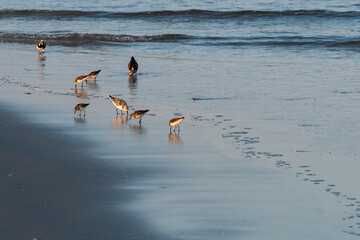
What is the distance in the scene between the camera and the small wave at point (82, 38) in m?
26.2

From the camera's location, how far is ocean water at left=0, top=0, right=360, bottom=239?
9.38 m

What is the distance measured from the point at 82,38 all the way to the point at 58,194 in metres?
19.9

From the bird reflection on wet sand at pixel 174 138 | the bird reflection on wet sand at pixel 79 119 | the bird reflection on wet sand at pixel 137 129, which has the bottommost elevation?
the bird reflection on wet sand at pixel 79 119

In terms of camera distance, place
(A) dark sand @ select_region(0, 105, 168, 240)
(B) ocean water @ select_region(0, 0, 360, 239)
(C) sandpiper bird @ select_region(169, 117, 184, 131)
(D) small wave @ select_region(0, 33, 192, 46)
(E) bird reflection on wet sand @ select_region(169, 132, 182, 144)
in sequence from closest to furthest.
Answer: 1. (A) dark sand @ select_region(0, 105, 168, 240)
2. (B) ocean water @ select_region(0, 0, 360, 239)
3. (E) bird reflection on wet sand @ select_region(169, 132, 182, 144)
4. (C) sandpiper bird @ select_region(169, 117, 184, 131)
5. (D) small wave @ select_region(0, 33, 192, 46)

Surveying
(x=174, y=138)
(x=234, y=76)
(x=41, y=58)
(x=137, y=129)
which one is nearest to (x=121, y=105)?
(x=137, y=129)

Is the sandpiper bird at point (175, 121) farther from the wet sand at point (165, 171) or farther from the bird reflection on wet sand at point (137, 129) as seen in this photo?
the bird reflection on wet sand at point (137, 129)

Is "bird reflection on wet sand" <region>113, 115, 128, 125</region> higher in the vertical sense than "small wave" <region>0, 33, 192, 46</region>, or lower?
higher

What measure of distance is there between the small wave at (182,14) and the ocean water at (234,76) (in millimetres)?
87

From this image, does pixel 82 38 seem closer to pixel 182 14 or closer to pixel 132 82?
pixel 182 14

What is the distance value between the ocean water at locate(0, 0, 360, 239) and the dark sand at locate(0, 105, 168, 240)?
0.43 m

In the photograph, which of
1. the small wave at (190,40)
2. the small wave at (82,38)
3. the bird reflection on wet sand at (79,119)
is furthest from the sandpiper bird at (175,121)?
the small wave at (82,38)

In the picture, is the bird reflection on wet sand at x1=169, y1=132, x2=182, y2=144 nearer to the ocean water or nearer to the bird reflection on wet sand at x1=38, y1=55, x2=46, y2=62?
the ocean water

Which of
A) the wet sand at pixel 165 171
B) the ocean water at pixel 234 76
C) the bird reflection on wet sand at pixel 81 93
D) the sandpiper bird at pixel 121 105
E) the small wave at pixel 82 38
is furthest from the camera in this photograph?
the small wave at pixel 82 38

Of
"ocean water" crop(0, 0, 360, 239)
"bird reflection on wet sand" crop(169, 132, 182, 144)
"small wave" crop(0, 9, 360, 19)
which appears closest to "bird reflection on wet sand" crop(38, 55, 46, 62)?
"ocean water" crop(0, 0, 360, 239)
